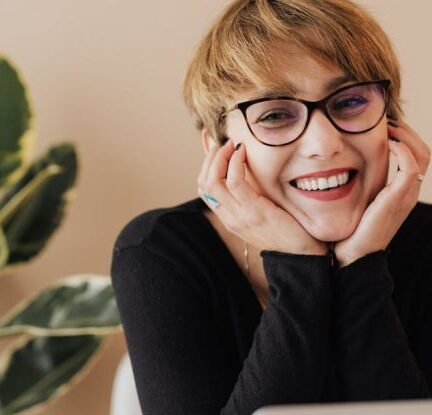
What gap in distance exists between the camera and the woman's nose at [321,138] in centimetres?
87

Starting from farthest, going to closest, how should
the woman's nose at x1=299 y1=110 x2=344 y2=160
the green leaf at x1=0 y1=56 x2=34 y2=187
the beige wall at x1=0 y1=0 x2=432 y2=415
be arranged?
the beige wall at x1=0 y1=0 x2=432 y2=415 → the green leaf at x1=0 y1=56 x2=34 y2=187 → the woman's nose at x1=299 y1=110 x2=344 y2=160

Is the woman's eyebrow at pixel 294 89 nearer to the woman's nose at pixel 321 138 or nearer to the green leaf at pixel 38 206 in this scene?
the woman's nose at pixel 321 138

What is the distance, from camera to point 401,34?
1532 millimetres

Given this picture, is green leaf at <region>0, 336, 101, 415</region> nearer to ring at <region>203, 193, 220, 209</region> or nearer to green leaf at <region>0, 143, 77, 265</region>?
green leaf at <region>0, 143, 77, 265</region>

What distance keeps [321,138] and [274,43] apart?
6.2 inches

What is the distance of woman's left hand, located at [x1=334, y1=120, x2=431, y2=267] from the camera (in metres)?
0.91

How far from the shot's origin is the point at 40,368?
134 cm

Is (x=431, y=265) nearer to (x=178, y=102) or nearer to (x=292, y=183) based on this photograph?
(x=292, y=183)

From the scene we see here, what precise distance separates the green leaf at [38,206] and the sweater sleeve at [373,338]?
0.66 m

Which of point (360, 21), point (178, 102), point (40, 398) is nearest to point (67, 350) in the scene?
point (40, 398)

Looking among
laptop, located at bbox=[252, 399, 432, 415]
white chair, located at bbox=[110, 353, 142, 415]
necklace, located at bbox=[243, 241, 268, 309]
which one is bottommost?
white chair, located at bbox=[110, 353, 142, 415]

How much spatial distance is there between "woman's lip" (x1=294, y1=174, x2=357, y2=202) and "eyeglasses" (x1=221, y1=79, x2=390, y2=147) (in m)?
0.09

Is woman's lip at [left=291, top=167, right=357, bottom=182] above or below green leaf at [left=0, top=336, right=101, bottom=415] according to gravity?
above

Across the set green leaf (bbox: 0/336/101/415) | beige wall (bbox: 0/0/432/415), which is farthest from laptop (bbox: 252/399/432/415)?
beige wall (bbox: 0/0/432/415)
